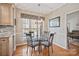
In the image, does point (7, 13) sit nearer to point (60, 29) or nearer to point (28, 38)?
point (28, 38)

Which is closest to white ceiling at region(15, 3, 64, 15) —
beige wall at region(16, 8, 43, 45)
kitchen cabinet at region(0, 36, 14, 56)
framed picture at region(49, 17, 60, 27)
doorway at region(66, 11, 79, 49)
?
beige wall at region(16, 8, 43, 45)

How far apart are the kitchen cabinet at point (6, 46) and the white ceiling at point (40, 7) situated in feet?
2.88

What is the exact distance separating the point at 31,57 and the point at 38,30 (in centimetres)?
69

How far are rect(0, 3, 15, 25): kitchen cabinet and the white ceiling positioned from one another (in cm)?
20

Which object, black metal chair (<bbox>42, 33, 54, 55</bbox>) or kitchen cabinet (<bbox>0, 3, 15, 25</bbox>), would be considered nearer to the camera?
kitchen cabinet (<bbox>0, 3, 15, 25</bbox>)

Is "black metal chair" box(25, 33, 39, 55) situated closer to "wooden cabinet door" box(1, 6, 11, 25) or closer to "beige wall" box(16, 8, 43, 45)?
"beige wall" box(16, 8, 43, 45)

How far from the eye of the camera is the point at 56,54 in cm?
A: 256

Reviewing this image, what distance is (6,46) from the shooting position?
2.60 meters

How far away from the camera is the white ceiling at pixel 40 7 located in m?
2.48

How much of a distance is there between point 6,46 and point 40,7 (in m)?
1.30

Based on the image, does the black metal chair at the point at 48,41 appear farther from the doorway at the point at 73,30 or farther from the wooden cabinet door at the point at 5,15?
the wooden cabinet door at the point at 5,15

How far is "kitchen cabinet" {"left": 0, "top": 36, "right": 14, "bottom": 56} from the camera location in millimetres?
2556

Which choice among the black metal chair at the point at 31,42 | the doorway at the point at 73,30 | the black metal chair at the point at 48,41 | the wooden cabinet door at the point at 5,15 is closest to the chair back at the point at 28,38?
the black metal chair at the point at 31,42

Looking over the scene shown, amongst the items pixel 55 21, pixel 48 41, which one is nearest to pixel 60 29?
pixel 55 21
